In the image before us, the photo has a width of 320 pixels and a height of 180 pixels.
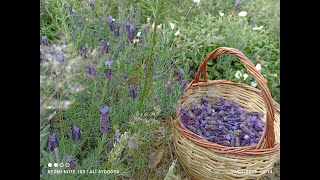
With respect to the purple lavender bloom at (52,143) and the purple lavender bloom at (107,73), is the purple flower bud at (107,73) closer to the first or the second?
the purple lavender bloom at (107,73)

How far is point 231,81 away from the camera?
7.52 ft

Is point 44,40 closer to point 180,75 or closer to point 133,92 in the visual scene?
point 133,92

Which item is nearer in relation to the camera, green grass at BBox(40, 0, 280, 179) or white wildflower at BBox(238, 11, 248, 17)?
green grass at BBox(40, 0, 280, 179)

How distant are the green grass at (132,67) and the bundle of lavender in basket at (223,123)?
0.35ft

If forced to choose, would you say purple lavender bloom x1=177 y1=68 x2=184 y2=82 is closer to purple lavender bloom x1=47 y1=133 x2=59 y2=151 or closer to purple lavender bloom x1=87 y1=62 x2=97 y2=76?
purple lavender bloom x1=87 y1=62 x2=97 y2=76

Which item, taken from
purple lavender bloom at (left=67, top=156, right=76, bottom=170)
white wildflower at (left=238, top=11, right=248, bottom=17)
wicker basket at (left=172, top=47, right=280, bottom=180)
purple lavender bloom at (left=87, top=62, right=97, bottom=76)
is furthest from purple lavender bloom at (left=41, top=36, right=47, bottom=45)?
white wildflower at (left=238, top=11, right=248, bottom=17)

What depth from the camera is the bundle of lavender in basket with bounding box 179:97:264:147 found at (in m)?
2.17

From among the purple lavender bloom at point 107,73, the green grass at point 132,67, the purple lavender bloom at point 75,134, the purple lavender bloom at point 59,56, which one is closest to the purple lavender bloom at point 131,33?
the green grass at point 132,67

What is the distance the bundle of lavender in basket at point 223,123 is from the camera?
2.17m

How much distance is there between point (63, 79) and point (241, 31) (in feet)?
2.23

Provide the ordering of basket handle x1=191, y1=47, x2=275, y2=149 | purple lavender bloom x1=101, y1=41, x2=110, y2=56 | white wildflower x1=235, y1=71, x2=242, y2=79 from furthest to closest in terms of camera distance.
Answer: white wildflower x1=235, y1=71, x2=242, y2=79
purple lavender bloom x1=101, y1=41, x2=110, y2=56
basket handle x1=191, y1=47, x2=275, y2=149

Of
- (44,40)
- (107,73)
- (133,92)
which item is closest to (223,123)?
(133,92)

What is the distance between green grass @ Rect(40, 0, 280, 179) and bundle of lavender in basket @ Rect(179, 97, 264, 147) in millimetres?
106

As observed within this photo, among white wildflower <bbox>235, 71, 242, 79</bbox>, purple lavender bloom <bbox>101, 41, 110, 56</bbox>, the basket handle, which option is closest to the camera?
the basket handle
